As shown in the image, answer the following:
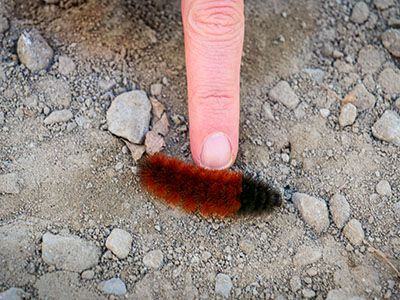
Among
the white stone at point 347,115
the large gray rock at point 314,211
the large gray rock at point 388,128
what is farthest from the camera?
the white stone at point 347,115

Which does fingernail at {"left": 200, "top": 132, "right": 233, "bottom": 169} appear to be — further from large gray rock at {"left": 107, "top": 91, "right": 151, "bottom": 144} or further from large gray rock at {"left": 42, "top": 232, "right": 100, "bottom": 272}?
large gray rock at {"left": 42, "top": 232, "right": 100, "bottom": 272}

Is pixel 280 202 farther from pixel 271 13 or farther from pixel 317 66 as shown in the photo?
pixel 271 13

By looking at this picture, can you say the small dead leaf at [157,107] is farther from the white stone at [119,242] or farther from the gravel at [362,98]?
the gravel at [362,98]

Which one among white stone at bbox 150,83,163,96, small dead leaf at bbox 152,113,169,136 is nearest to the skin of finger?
small dead leaf at bbox 152,113,169,136

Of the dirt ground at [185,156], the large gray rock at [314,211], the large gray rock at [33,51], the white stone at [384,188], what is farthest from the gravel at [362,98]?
the large gray rock at [33,51]

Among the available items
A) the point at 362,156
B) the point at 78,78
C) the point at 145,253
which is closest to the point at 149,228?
the point at 145,253
